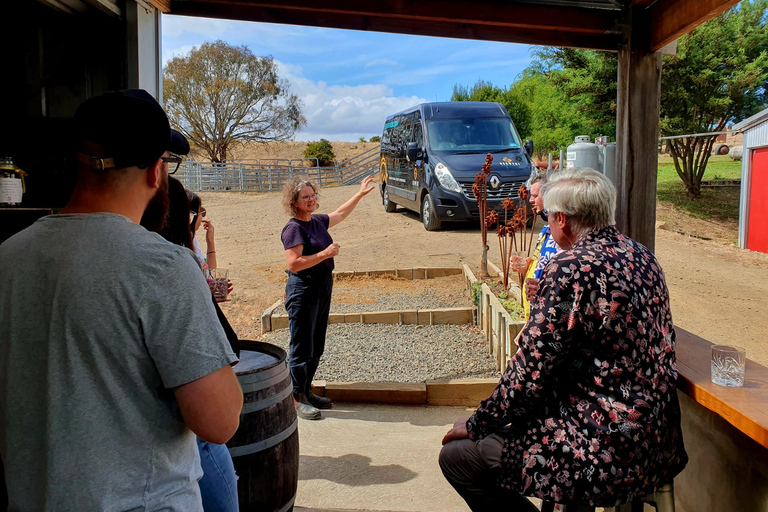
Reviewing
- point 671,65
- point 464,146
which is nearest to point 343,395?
point 464,146

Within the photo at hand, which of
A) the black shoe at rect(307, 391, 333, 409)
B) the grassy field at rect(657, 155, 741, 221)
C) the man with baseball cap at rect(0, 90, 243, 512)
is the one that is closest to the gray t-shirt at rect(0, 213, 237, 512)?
the man with baseball cap at rect(0, 90, 243, 512)

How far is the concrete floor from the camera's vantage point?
313 centimetres

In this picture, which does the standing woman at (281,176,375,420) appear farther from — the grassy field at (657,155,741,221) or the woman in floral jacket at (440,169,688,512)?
the grassy field at (657,155,741,221)

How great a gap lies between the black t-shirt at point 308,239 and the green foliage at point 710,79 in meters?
15.3

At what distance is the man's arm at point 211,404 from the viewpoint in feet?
3.91

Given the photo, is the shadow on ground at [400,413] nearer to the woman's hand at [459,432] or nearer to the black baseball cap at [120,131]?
the woman's hand at [459,432]

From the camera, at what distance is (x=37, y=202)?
3516 millimetres

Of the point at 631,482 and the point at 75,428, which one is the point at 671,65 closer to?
the point at 631,482

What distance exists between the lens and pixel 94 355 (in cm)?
116

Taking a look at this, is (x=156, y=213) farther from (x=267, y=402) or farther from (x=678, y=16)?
(x=678, y=16)

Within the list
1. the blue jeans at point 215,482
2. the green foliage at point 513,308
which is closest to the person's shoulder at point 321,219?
the green foliage at point 513,308

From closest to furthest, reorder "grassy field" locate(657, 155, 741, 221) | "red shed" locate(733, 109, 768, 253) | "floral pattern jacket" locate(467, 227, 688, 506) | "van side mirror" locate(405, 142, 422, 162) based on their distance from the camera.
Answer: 1. "floral pattern jacket" locate(467, 227, 688, 506)
2. "van side mirror" locate(405, 142, 422, 162)
3. "red shed" locate(733, 109, 768, 253)
4. "grassy field" locate(657, 155, 741, 221)

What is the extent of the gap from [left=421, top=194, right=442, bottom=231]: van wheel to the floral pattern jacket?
9.45m

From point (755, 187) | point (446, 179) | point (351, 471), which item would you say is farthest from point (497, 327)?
point (755, 187)
